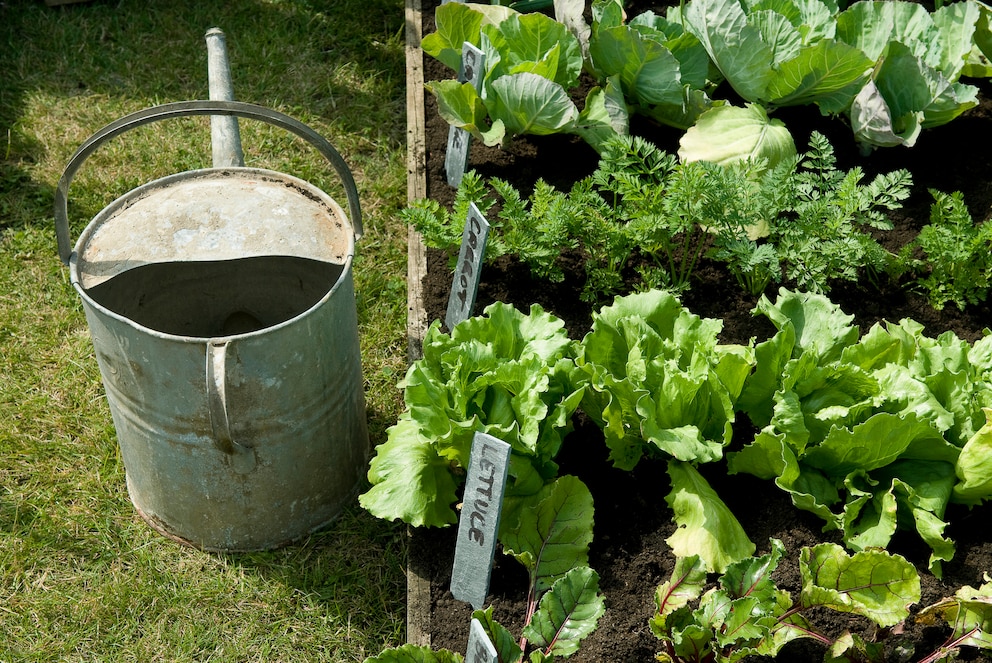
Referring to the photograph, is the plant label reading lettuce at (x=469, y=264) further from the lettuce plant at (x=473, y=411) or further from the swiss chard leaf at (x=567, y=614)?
the swiss chard leaf at (x=567, y=614)

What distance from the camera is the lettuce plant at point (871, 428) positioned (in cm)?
203

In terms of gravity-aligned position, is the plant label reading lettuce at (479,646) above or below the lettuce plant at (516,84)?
below

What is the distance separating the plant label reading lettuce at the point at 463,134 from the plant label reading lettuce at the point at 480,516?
132 centimetres

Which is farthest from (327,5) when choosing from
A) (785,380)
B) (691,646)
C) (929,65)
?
(691,646)

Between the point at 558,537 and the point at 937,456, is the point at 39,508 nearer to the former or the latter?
the point at 558,537

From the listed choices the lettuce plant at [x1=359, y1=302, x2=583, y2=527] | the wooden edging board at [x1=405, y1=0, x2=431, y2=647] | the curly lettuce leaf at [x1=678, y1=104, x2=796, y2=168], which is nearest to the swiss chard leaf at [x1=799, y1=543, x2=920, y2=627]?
the lettuce plant at [x1=359, y1=302, x2=583, y2=527]

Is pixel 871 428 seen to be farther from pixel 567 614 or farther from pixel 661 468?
pixel 567 614

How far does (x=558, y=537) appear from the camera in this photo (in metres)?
2.07

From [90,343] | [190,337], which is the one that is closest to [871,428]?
[190,337]

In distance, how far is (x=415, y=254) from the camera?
10.0ft

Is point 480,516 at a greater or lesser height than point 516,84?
lesser

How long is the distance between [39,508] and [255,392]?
0.93 meters

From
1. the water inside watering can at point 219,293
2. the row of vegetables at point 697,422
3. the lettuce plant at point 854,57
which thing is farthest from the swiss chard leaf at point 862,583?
the lettuce plant at point 854,57

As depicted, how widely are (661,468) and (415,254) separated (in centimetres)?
112
